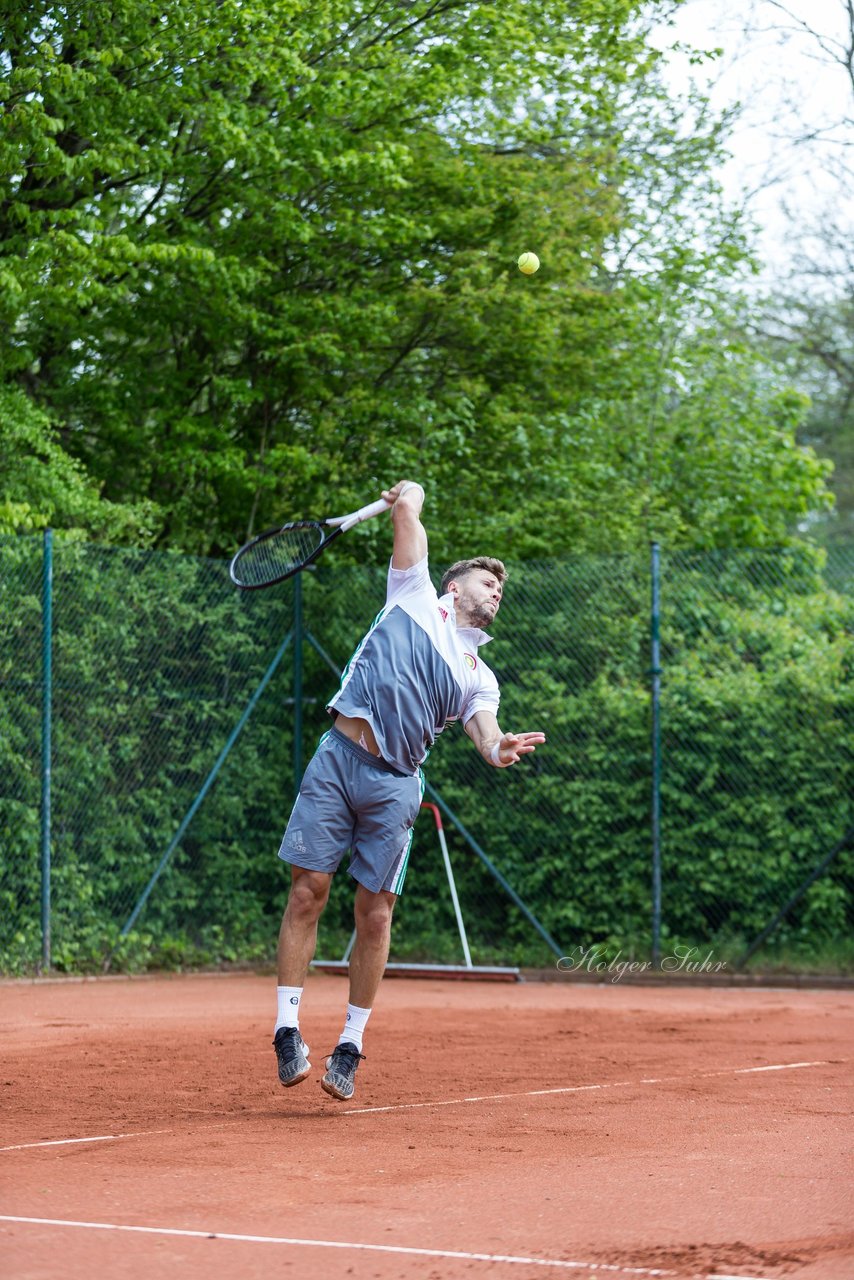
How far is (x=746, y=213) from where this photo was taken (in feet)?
60.7

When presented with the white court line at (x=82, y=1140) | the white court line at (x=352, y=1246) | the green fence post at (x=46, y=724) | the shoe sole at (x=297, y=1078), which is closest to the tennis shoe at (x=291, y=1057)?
the shoe sole at (x=297, y=1078)

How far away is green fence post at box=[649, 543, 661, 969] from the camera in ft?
34.6

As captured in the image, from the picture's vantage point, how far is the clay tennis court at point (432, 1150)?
131 inches

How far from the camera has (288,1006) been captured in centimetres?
532

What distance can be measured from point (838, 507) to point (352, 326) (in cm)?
1771

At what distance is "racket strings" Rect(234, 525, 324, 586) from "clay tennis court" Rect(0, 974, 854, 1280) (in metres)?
2.30

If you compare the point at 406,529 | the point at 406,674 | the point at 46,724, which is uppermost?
the point at 406,529

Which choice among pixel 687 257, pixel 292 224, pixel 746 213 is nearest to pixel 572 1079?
pixel 292 224

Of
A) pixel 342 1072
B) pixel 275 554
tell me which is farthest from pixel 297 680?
pixel 342 1072

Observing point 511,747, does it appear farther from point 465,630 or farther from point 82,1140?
point 82,1140

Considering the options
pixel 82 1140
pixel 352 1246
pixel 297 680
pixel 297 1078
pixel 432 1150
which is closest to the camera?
pixel 352 1246

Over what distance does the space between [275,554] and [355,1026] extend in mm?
3499

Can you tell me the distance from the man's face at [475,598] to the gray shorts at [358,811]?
0.67 metres

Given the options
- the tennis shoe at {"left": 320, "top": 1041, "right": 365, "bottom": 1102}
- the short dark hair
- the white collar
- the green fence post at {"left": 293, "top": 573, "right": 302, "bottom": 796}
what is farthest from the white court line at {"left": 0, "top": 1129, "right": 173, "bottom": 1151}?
the green fence post at {"left": 293, "top": 573, "right": 302, "bottom": 796}
